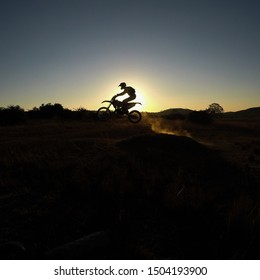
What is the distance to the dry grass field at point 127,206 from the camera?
7293mm

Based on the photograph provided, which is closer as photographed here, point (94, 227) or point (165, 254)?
point (165, 254)

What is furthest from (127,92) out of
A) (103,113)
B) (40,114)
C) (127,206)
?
(40,114)

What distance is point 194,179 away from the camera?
1321 cm

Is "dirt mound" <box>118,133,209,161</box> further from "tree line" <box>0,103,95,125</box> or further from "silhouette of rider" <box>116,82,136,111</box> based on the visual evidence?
"tree line" <box>0,103,95,125</box>

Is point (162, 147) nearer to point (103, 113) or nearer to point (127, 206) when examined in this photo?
point (103, 113)

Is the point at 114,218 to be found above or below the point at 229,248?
above

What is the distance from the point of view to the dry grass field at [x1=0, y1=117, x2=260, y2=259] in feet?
23.9

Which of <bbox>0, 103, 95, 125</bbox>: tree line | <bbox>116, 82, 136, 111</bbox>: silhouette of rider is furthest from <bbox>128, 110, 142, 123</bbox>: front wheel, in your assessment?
<bbox>0, 103, 95, 125</bbox>: tree line

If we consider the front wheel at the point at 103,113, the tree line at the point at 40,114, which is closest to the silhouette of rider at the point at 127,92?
the front wheel at the point at 103,113

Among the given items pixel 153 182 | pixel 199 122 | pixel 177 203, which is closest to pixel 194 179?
pixel 153 182

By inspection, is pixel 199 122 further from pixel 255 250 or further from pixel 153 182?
pixel 255 250

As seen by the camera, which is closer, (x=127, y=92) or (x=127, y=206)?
(x=127, y=206)

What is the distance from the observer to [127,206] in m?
9.55
